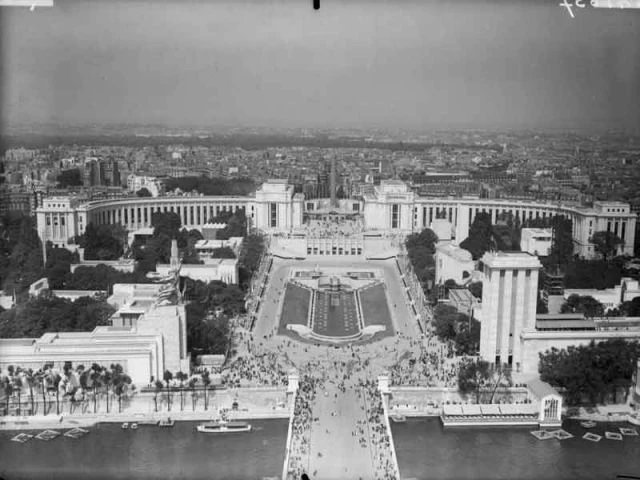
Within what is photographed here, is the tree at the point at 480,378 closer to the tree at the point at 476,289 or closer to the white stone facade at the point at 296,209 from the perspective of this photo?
the tree at the point at 476,289

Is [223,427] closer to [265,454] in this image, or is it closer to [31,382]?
[265,454]

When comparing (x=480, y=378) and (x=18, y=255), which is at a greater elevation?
(x=18, y=255)

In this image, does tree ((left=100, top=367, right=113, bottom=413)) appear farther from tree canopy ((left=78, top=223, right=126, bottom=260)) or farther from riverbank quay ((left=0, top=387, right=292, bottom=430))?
tree canopy ((left=78, top=223, right=126, bottom=260))

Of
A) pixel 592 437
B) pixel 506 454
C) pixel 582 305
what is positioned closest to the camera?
pixel 506 454

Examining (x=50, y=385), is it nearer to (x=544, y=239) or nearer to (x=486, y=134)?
(x=544, y=239)

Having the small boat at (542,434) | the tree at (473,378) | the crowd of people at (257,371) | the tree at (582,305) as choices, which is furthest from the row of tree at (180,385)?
the tree at (582,305)

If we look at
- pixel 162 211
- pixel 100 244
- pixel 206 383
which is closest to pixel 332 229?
pixel 162 211

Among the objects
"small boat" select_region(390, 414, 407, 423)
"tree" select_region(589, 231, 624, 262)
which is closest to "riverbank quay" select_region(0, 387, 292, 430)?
"small boat" select_region(390, 414, 407, 423)
